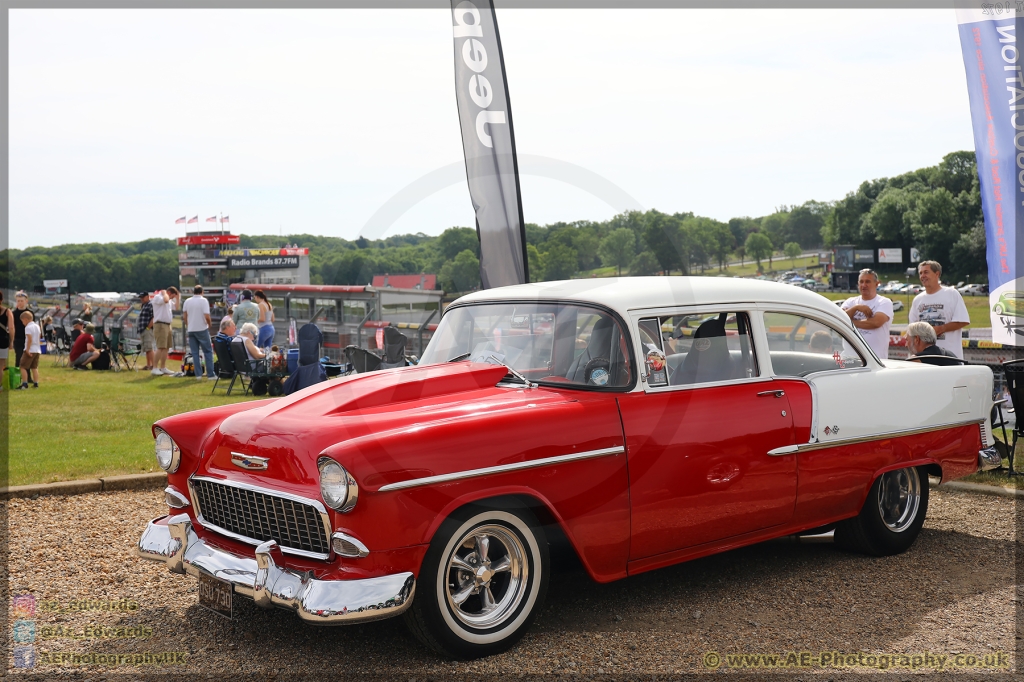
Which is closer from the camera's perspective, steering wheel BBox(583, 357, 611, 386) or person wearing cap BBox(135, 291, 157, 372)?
steering wheel BBox(583, 357, 611, 386)

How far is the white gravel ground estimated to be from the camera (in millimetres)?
3939

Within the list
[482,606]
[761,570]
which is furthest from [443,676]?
[761,570]

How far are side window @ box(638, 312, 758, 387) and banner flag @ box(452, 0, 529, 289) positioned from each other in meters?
5.10

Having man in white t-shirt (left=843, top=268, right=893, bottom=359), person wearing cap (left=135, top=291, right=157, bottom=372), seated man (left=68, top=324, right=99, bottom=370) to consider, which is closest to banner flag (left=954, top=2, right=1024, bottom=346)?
man in white t-shirt (left=843, top=268, right=893, bottom=359)

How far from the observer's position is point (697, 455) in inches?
177

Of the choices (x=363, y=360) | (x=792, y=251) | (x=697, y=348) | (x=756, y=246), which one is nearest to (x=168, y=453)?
(x=697, y=348)

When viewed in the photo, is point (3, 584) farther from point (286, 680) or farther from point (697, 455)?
point (697, 455)

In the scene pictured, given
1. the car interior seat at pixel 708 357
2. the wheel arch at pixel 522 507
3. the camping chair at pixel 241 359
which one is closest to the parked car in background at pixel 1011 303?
the car interior seat at pixel 708 357

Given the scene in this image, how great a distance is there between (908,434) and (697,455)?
182cm

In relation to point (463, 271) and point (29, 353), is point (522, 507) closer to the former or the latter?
point (463, 271)

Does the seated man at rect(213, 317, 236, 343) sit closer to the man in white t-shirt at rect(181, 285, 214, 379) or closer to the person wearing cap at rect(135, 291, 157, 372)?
the man in white t-shirt at rect(181, 285, 214, 379)

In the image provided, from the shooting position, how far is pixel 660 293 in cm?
485

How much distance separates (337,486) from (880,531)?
3.64 m

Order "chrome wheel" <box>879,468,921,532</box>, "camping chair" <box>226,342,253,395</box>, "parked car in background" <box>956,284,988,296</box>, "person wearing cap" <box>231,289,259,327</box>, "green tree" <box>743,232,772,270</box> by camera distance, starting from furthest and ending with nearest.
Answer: "parked car in background" <box>956,284,988,296</box> → "green tree" <box>743,232,772,270</box> → "person wearing cap" <box>231,289,259,327</box> → "camping chair" <box>226,342,253,395</box> → "chrome wheel" <box>879,468,921,532</box>
